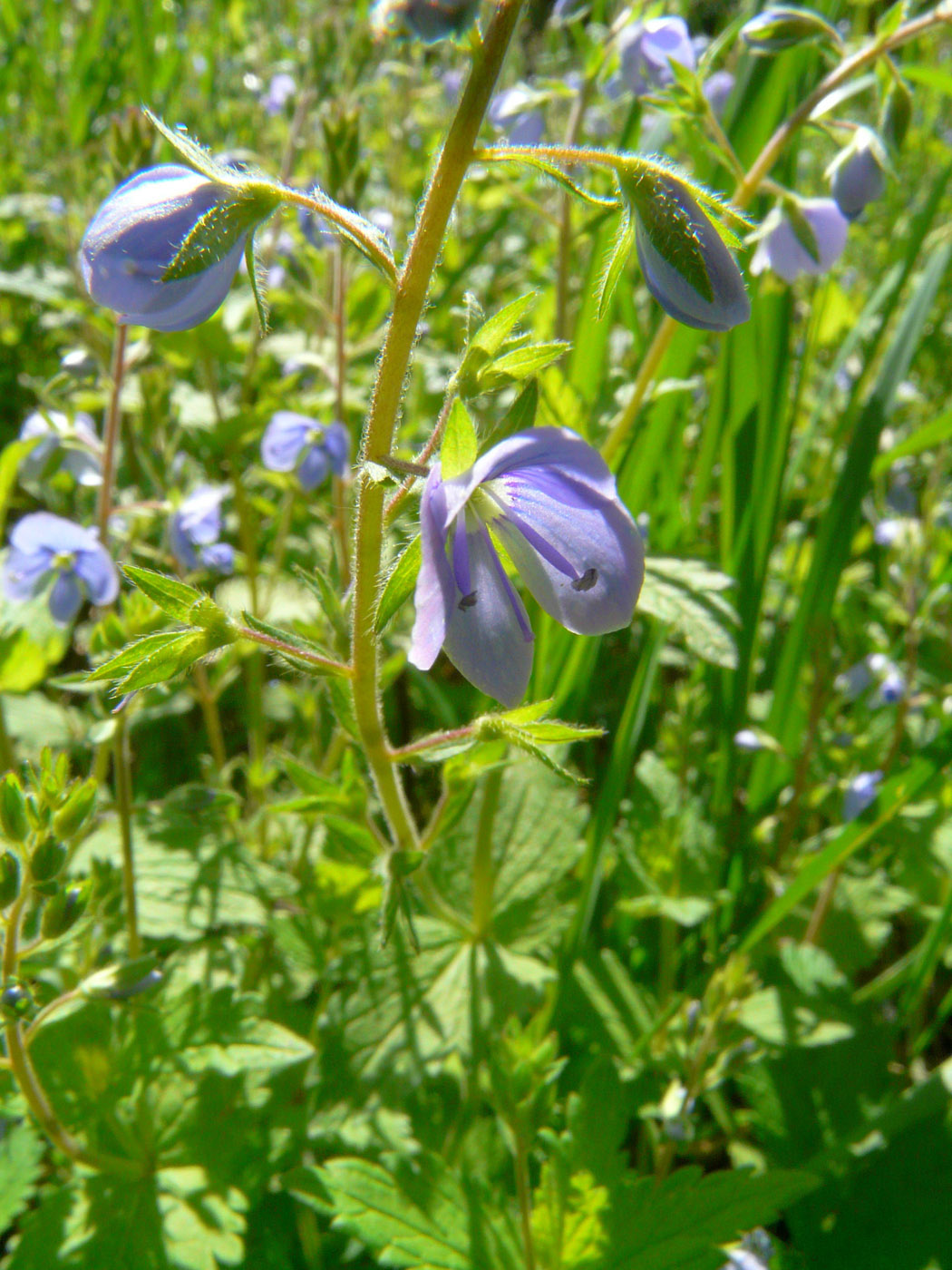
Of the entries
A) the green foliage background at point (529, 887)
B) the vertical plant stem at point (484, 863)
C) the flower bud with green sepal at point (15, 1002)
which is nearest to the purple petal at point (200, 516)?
the green foliage background at point (529, 887)

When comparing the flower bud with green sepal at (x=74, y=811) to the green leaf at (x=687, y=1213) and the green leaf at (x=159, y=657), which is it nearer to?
the green leaf at (x=159, y=657)

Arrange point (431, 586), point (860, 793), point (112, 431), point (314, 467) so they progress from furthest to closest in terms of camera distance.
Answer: point (314, 467)
point (860, 793)
point (112, 431)
point (431, 586)

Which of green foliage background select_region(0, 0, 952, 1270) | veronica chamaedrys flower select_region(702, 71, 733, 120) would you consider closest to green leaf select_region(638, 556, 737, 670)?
green foliage background select_region(0, 0, 952, 1270)

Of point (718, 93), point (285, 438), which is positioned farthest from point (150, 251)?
point (718, 93)

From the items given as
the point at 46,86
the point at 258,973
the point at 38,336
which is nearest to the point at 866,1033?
the point at 258,973

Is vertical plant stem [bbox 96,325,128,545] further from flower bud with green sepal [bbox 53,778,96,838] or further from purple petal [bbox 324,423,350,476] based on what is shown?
flower bud with green sepal [bbox 53,778,96,838]

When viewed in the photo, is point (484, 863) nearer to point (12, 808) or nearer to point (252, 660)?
point (12, 808)
